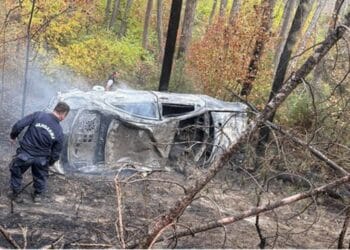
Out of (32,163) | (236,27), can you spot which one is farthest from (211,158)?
(236,27)

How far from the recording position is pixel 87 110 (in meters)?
8.57

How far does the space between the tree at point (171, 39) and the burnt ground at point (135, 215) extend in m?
3.59

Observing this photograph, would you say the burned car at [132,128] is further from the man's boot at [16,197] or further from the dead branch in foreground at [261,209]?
the dead branch in foreground at [261,209]

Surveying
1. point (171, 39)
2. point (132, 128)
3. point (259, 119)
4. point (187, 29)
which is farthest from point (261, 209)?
point (187, 29)

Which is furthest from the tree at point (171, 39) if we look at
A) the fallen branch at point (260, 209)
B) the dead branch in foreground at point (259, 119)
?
the fallen branch at point (260, 209)

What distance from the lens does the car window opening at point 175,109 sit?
32.5ft

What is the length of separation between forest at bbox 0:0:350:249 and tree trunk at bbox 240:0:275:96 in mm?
34

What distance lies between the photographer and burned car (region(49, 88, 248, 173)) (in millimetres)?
8562

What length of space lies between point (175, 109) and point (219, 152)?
4.54 ft

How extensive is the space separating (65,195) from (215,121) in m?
3.52

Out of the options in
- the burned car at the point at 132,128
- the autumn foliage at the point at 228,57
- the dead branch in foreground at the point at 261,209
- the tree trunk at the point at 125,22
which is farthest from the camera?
the tree trunk at the point at 125,22

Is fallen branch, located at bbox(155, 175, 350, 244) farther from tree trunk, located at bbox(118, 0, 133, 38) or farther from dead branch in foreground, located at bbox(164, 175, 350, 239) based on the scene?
tree trunk, located at bbox(118, 0, 133, 38)

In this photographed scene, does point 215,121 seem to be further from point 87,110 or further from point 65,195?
point 65,195

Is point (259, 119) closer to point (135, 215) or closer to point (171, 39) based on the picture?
point (135, 215)
